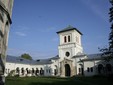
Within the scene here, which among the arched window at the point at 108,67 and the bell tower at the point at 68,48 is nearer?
the arched window at the point at 108,67

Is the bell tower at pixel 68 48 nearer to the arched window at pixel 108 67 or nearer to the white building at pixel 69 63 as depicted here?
the white building at pixel 69 63

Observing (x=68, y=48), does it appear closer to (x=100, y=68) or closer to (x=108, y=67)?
(x=100, y=68)

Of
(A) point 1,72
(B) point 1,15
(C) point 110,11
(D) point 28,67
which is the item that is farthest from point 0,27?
(D) point 28,67

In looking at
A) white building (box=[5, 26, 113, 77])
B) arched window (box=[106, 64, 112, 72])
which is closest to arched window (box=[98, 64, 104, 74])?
white building (box=[5, 26, 113, 77])

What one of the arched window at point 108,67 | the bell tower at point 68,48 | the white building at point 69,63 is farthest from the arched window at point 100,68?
the bell tower at point 68,48

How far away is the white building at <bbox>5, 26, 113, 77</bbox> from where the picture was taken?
45.0m

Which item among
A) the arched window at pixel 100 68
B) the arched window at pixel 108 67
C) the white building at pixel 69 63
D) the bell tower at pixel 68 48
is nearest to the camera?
the arched window at pixel 108 67

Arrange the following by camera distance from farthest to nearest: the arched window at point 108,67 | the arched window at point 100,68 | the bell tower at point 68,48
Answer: the bell tower at point 68,48
the arched window at point 100,68
the arched window at point 108,67

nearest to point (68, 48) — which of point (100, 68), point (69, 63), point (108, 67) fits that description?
point (69, 63)

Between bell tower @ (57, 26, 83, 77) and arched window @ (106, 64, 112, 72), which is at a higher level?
bell tower @ (57, 26, 83, 77)

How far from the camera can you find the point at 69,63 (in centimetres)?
4878

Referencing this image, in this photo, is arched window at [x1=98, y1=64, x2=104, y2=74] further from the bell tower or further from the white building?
the bell tower

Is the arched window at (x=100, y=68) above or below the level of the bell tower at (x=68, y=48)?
below

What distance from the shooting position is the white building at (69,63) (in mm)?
45000
